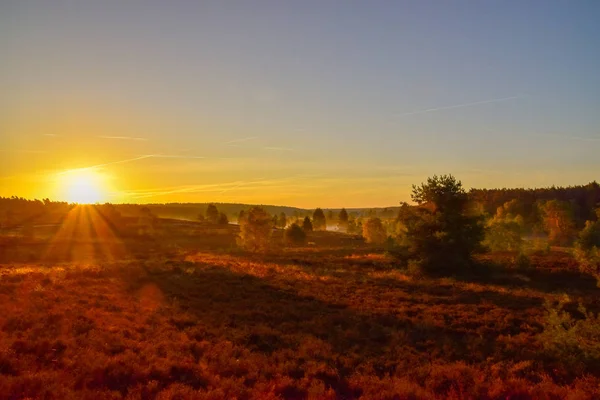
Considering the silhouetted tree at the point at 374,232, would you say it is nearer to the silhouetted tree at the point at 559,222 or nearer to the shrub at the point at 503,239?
the shrub at the point at 503,239

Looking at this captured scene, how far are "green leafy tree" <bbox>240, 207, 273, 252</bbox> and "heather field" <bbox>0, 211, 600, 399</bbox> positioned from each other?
35549 millimetres

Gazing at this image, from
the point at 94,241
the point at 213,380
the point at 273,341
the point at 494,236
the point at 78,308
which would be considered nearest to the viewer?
the point at 213,380

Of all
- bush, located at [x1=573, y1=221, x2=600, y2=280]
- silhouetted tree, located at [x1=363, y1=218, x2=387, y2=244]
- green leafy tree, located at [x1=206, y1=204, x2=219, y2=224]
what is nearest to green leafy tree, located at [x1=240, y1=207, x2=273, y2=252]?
silhouetted tree, located at [x1=363, y1=218, x2=387, y2=244]

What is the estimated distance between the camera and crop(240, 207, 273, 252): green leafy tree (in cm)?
6638

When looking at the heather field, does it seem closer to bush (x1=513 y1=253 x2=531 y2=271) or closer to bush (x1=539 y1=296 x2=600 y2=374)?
bush (x1=539 y1=296 x2=600 y2=374)

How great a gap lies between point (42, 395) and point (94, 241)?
281 feet

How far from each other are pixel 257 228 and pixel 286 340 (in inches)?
2005

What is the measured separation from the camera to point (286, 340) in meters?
15.7

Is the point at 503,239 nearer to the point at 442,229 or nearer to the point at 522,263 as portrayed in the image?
the point at 522,263

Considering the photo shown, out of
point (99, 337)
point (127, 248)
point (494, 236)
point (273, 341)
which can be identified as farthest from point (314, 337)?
point (127, 248)

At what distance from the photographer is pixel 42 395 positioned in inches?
360

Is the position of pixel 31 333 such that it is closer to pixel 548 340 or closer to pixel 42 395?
pixel 42 395

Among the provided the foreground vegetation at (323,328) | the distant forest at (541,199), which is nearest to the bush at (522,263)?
the foreground vegetation at (323,328)

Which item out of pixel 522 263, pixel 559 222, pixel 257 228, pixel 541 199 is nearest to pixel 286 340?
pixel 522 263
